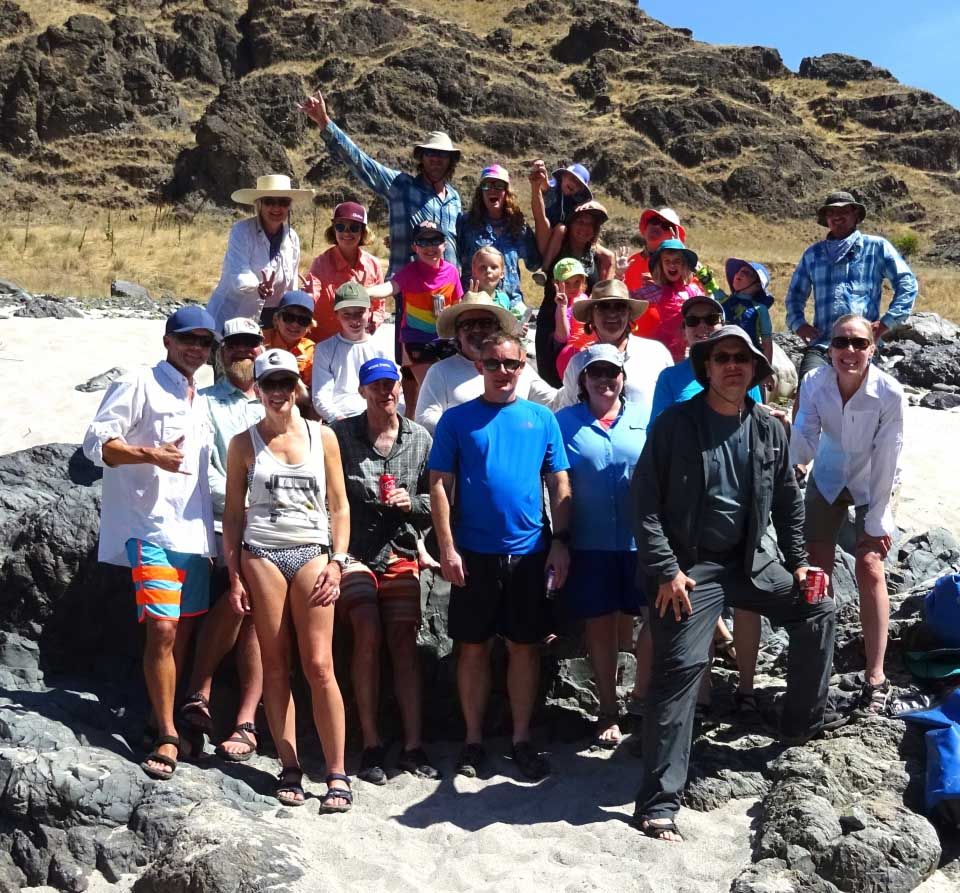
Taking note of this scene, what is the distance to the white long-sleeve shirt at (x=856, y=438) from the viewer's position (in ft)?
18.4

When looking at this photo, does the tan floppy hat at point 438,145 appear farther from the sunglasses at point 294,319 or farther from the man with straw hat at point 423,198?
the sunglasses at point 294,319

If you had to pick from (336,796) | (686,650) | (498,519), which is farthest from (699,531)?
(336,796)

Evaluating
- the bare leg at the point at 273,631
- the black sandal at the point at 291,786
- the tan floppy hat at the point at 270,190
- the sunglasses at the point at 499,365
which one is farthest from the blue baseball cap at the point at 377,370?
the tan floppy hat at the point at 270,190

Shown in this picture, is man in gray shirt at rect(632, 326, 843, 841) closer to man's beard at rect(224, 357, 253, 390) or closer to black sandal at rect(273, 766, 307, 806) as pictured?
black sandal at rect(273, 766, 307, 806)

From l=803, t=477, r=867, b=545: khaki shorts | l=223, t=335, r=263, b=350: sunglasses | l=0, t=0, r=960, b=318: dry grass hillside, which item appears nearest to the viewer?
l=223, t=335, r=263, b=350: sunglasses

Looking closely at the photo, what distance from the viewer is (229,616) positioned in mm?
5469

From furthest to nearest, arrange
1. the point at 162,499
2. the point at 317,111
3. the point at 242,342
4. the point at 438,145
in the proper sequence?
the point at 317,111 < the point at 438,145 < the point at 242,342 < the point at 162,499

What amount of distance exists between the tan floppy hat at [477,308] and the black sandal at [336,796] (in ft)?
7.91

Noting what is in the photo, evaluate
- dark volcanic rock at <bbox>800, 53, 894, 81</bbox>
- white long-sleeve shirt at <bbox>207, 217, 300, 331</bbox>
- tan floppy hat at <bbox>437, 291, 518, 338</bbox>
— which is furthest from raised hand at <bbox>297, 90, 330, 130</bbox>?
dark volcanic rock at <bbox>800, 53, 894, 81</bbox>

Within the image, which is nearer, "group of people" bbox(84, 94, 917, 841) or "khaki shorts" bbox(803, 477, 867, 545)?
"group of people" bbox(84, 94, 917, 841)

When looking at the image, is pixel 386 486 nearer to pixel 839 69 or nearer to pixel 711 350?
pixel 711 350

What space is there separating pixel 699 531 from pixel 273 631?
75.4 inches

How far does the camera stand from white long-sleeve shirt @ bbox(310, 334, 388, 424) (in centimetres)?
648

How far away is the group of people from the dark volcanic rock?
204ft
